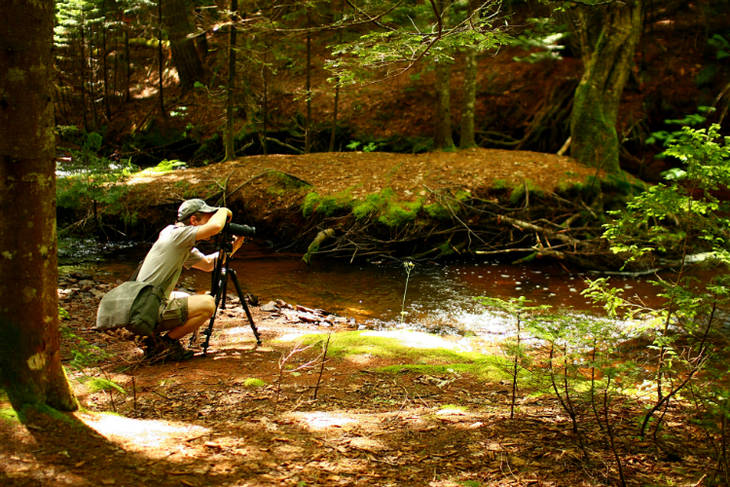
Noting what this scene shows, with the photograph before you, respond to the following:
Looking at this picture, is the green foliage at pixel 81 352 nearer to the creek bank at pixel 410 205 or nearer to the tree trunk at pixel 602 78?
the creek bank at pixel 410 205

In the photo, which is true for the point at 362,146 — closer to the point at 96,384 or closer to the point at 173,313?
the point at 173,313

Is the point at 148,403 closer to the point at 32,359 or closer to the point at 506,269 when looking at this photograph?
the point at 32,359

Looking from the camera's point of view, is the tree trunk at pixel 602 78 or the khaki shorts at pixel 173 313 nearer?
the khaki shorts at pixel 173 313

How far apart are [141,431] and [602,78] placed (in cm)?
1274

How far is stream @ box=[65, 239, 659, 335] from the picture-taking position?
7.70 meters

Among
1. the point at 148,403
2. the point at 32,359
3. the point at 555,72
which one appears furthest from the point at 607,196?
the point at 32,359

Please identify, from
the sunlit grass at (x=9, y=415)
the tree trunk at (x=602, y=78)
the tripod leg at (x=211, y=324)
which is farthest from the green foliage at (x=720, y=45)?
the sunlit grass at (x=9, y=415)

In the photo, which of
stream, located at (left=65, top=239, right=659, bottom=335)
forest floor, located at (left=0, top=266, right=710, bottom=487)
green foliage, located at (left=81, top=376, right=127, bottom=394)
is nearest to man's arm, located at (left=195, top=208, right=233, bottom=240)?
forest floor, located at (left=0, top=266, right=710, bottom=487)

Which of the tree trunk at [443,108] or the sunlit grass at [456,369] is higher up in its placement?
the tree trunk at [443,108]

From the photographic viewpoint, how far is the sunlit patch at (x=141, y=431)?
2.52 meters

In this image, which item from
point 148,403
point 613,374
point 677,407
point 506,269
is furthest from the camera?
point 506,269

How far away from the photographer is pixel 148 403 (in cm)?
356

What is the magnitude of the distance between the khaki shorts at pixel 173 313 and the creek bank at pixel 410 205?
218 inches

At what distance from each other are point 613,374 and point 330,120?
1469 centimetres
